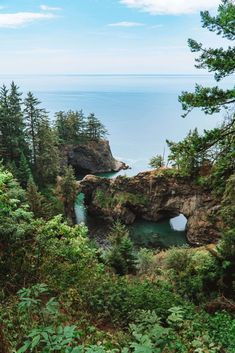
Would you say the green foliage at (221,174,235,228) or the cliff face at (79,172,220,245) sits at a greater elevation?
the green foliage at (221,174,235,228)

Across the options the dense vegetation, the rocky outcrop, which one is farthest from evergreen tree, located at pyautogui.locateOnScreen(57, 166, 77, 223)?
the dense vegetation

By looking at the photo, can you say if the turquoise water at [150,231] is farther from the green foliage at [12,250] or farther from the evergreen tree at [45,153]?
the green foliage at [12,250]

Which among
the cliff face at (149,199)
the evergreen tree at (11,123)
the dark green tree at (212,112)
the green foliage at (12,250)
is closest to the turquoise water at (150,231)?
the cliff face at (149,199)

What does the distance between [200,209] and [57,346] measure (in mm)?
34934

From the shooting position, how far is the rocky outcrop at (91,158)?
62969 millimetres

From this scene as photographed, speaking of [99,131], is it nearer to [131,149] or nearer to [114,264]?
[131,149]

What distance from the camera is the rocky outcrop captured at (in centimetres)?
6297

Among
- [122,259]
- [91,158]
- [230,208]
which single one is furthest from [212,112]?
[91,158]

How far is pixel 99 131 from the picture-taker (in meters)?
63.8

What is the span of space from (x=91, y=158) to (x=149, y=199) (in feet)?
83.0

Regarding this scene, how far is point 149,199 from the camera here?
41375 millimetres

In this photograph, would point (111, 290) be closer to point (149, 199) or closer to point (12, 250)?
point (12, 250)

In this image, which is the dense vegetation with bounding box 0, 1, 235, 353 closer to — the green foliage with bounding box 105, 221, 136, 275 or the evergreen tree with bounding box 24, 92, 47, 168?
the green foliage with bounding box 105, 221, 136, 275

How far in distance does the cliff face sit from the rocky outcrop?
61.7 feet
